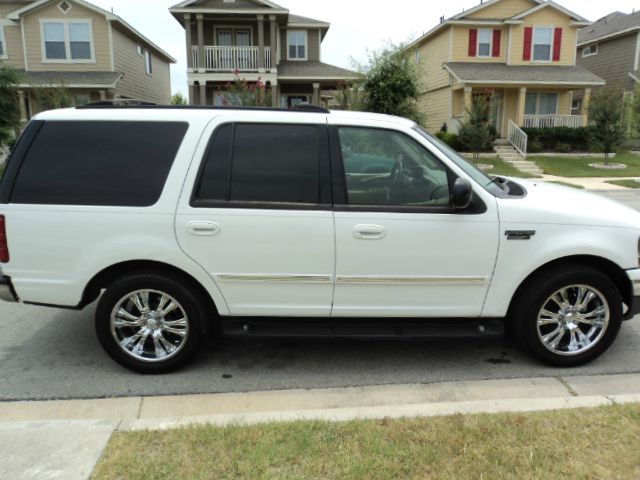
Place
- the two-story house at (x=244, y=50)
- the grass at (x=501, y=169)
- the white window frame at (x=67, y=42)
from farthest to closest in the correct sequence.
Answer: the two-story house at (x=244, y=50)
the white window frame at (x=67, y=42)
the grass at (x=501, y=169)

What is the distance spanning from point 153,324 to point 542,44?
27932 millimetres

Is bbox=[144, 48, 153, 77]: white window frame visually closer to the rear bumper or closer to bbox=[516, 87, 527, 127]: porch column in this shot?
bbox=[516, 87, 527, 127]: porch column

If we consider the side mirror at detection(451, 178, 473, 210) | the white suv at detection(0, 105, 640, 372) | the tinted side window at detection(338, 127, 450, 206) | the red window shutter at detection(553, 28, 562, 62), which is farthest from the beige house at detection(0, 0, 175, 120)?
the side mirror at detection(451, 178, 473, 210)

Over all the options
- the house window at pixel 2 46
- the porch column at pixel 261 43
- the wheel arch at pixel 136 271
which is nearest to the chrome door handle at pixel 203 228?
the wheel arch at pixel 136 271

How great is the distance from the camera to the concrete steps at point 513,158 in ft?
70.8

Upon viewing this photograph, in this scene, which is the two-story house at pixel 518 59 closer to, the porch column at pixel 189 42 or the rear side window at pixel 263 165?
the porch column at pixel 189 42

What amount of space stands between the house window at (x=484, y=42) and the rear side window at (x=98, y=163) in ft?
85.8

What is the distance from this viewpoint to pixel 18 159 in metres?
3.80

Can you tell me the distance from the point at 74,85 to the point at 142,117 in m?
22.4

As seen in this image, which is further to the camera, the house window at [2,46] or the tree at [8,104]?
the house window at [2,46]

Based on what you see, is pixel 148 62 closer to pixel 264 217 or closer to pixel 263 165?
pixel 263 165

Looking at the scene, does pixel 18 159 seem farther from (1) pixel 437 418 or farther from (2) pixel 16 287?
(1) pixel 437 418

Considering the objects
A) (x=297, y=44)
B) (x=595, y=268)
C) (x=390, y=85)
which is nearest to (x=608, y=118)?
(x=390, y=85)

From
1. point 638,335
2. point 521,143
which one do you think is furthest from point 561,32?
point 638,335
